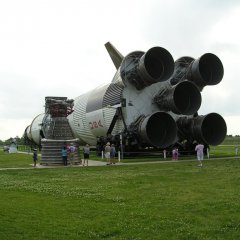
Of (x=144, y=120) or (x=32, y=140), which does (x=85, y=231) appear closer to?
(x=144, y=120)

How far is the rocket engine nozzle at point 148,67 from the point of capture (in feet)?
120

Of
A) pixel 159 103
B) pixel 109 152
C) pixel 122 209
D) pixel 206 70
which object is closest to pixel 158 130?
pixel 159 103

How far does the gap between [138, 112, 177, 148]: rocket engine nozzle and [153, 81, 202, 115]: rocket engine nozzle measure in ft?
3.99

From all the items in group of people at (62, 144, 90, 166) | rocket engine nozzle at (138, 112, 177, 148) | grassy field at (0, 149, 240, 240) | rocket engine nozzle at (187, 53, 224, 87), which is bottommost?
grassy field at (0, 149, 240, 240)

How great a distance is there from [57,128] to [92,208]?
2104cm

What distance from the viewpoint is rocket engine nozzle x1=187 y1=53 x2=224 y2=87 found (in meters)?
Answer: 38.4

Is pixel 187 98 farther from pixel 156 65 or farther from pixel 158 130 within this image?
pixel 156 65

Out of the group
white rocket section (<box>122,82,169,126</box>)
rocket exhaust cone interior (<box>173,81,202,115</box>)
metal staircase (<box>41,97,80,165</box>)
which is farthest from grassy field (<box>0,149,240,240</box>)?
white rocket section (<box>122,82,169,126</box>)

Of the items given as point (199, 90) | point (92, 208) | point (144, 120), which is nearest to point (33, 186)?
point (92, 208)

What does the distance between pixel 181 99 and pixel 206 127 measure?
3.69 meters

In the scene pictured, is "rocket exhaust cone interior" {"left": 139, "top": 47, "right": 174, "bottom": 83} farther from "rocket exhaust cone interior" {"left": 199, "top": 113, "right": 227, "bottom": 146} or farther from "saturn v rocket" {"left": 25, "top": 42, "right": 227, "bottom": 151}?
"rocket exhaust cone interior" {"left": 199, "top": 113, "right": 227, "bottom": 146}

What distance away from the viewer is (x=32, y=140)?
69.1 m

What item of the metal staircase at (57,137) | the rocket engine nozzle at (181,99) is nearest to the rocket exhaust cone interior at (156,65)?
the rocket engine nozzle at (181,99)

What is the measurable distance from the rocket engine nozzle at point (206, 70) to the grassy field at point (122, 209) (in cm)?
2127
